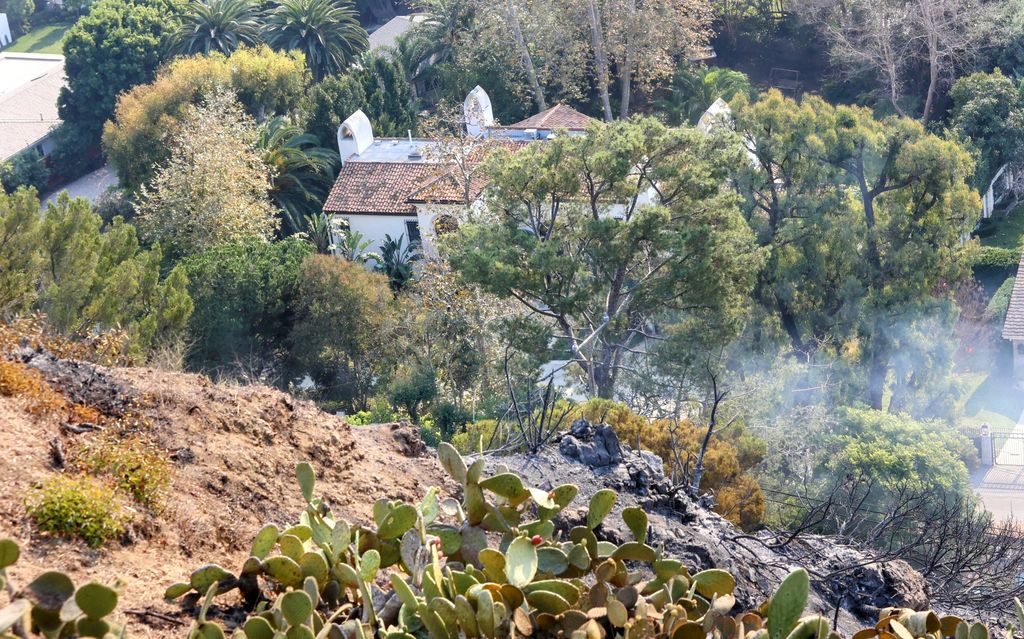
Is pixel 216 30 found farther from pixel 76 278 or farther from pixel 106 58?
pixel 76 278

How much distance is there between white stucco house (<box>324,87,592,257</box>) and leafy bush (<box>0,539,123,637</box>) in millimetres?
21211

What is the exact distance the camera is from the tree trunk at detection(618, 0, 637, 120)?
116 feet

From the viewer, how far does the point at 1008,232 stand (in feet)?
110

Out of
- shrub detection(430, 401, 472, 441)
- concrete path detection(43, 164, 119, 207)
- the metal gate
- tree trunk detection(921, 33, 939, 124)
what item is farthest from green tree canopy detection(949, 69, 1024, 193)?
concrete path detection(43, 164, 119, 207)

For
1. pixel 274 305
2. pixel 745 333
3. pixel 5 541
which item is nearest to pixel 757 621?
pixel 5 541

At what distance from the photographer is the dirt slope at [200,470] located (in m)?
5.49

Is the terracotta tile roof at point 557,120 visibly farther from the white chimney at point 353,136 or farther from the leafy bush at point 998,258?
the leafy bush at point 998,258

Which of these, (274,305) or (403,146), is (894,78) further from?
(274,305)

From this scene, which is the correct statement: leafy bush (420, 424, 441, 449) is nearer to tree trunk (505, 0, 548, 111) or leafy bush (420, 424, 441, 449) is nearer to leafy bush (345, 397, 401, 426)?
leafy bush (345, 397, 401, 426)

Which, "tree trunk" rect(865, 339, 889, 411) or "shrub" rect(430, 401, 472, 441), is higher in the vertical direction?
"shrub" rect(430, 401, 472, 441)

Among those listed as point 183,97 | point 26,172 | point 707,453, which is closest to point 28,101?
point 26,172

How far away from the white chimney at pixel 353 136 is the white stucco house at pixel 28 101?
1708 cm

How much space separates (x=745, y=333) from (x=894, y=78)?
17.4 m

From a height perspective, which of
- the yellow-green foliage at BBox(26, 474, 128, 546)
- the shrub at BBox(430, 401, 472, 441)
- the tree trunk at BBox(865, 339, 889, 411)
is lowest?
the tree trunk at BBox(865, 339, 889, 411)
